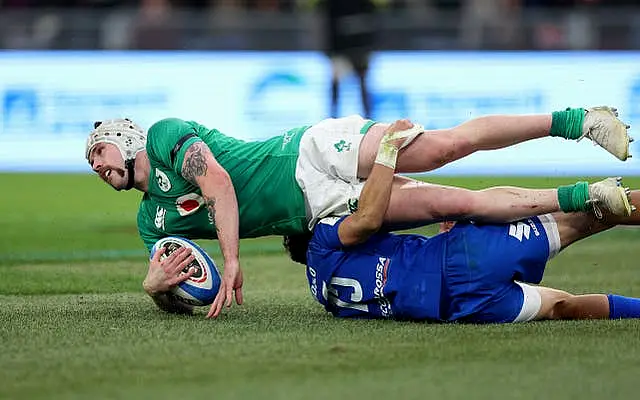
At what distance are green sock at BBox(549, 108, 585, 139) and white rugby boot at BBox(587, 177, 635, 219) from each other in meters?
0.38

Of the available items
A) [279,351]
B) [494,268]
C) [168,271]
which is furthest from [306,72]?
[279,351]

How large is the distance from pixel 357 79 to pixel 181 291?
8.78 metres

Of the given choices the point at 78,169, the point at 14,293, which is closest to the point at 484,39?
the point at 78,169

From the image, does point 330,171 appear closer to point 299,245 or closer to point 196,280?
point 299,245

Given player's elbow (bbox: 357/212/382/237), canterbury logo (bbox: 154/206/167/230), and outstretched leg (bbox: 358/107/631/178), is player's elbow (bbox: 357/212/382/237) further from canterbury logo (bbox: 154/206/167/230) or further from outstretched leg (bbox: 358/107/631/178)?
canterbury logo (bbox: 154/206/167/230)

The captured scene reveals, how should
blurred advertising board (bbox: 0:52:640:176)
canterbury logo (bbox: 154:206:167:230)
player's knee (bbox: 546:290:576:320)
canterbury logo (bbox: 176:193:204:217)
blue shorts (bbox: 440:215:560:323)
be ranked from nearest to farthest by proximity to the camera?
blue shorts (bbox: 440:215:560:323)
player's knee (bbox: 546:290:576:320)
canterbury logo (bbox: 176:193:204:217)
canterbury logo (bbox: 154:206:167:230)
blurred advertising board (bbox: 0:52:640:176)

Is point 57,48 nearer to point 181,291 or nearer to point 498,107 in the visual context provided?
point 498,107

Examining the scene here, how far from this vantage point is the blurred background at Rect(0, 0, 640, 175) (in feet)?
48.1

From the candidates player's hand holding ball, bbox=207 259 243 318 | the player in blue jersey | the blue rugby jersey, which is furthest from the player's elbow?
player's hand holding ball, bbox=207 259 243 318

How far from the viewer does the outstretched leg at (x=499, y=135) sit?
6.30 meters

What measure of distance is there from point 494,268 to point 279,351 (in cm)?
125

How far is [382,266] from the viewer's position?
613 centimetres

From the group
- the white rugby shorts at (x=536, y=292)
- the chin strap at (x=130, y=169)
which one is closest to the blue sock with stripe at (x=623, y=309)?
the white rugby shorts at (x=536, y=292)

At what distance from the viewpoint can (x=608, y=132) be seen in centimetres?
627
